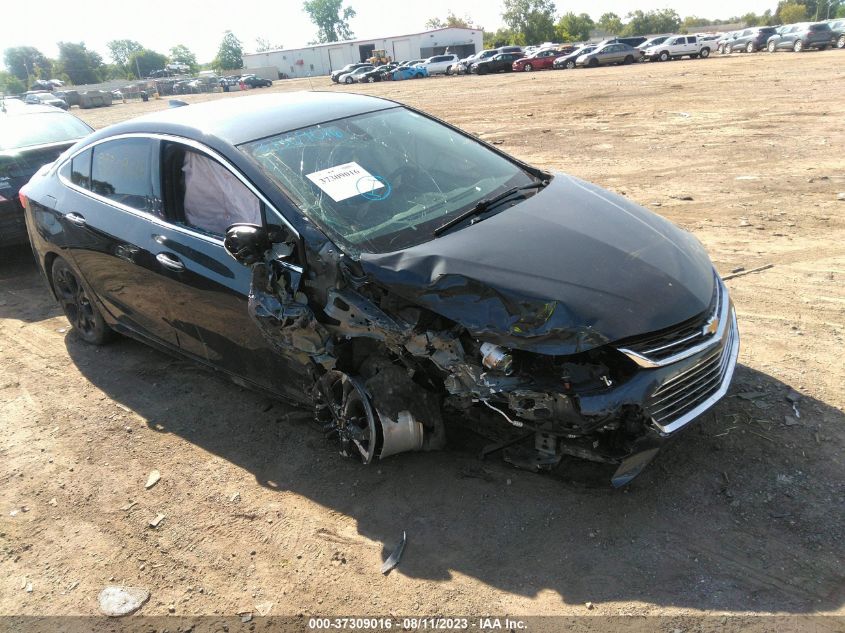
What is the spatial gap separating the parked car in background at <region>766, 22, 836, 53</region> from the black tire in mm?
38276

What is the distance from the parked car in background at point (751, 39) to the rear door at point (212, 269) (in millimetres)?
42449

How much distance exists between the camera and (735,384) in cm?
391

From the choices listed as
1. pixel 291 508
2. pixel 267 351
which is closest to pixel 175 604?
pixel 291 508

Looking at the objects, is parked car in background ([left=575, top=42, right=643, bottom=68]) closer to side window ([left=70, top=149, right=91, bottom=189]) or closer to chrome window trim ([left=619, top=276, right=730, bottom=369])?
side window ([left=70, top=149, right=91, bottom=189])

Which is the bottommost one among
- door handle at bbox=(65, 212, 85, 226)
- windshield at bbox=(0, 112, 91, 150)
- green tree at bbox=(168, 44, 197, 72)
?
green tree at bbox=(168, 44, 197, 72)

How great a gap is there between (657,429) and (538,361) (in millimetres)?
570

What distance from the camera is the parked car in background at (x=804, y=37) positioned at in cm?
3297

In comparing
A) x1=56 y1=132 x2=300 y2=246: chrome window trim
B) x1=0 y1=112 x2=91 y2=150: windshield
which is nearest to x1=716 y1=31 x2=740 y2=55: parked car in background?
x1=0 y1=112 x2=91 y2=150: windshield

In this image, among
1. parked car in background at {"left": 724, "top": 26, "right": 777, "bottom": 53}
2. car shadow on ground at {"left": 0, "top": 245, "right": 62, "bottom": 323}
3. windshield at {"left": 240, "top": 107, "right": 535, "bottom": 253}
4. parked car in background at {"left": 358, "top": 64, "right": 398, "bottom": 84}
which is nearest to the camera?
windshield at {"left": 240, "top": 107, "right": 535, "bottom": 253}

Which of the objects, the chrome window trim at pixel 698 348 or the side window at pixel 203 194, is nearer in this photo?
the chrome window trim at pixel 698 348

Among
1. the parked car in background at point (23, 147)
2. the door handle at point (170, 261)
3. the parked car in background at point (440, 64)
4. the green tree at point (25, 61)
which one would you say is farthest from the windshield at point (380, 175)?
the green tree at point (25, 61)

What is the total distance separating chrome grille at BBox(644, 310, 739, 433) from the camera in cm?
280

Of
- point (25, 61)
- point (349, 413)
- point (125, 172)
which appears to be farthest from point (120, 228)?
point (25, 61)

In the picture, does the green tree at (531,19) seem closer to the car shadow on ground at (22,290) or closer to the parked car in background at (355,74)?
the parked car in background at (355,74)
